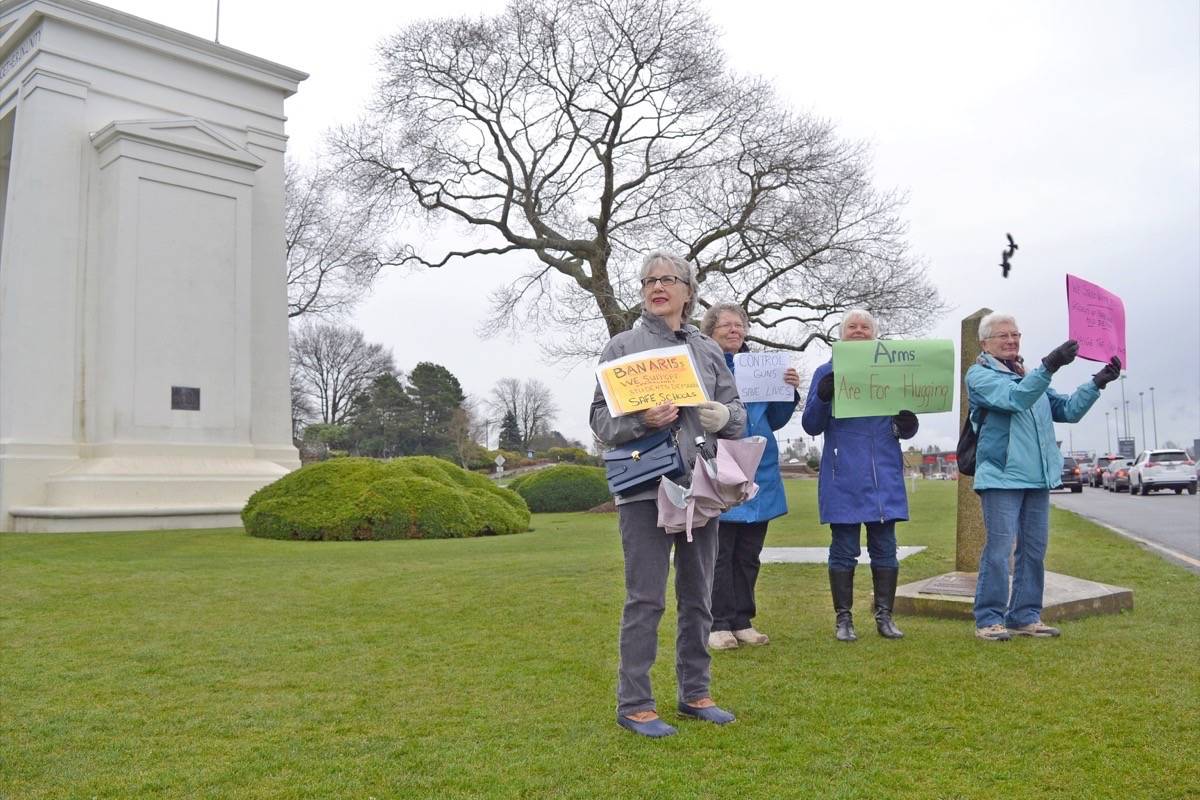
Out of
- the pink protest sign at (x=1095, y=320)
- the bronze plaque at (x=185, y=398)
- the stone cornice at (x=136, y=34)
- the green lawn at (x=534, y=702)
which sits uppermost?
the stone cornice at (x=136, y=34)

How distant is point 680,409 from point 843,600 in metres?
2.28

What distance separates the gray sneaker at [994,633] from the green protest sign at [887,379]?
1.32m

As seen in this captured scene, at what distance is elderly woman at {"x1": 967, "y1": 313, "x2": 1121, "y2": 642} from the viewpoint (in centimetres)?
541

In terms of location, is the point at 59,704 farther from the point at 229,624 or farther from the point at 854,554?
the point at 854,554

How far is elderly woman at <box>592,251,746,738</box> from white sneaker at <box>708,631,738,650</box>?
1.38 meters

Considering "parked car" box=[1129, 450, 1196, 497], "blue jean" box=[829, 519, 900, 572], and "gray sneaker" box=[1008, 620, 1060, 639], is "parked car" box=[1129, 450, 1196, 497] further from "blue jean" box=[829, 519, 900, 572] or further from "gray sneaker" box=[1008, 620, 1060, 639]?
"blue jean" box=[829, 519, 900, 572]

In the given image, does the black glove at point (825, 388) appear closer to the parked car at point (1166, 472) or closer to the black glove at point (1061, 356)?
the black glove at point (1061, 356)

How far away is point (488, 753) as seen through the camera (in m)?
3.60

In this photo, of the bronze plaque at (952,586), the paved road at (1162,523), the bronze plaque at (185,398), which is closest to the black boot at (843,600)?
the bronze plaque at (952,586)

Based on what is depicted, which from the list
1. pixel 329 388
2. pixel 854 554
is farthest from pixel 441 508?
pixel 329 388

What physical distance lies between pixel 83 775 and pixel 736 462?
110 inches

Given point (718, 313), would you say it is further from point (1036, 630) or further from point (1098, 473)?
point (1098, 473)

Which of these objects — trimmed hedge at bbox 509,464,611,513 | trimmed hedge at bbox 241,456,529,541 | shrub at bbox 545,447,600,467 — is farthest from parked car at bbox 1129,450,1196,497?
shrub at bbox 545,447,600,467

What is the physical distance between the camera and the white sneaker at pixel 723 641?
5449 millimetres
